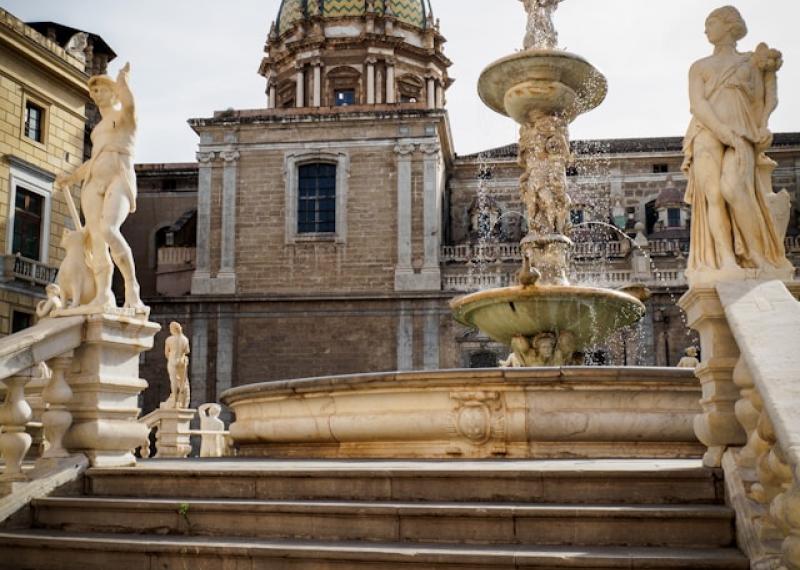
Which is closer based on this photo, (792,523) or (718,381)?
(792,523)

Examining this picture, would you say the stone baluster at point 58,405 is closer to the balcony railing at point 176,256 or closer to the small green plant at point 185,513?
the small green plant at point 185,513

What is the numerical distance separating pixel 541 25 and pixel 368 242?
17970 millimetres

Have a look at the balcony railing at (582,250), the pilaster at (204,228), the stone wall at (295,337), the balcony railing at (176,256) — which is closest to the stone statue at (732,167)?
the balcony railing at (582,250)

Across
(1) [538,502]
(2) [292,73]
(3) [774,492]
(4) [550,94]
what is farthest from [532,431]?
(2) [292,73]

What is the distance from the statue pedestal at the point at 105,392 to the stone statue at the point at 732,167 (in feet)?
12.4

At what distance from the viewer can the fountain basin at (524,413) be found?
7.32 meters

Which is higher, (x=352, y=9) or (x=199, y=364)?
(x=352, y=9)

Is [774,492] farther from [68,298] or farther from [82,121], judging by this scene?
[82,121]

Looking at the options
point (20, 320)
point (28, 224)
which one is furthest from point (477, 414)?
point (28, 224)

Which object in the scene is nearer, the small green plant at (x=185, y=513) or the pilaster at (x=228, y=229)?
the small green plant at (x=185, y=513)

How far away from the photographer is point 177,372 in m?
16.5

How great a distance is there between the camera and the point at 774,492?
14.1 feet

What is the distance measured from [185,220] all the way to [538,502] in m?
30.9

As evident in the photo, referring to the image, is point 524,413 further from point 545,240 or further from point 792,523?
point 545,240
